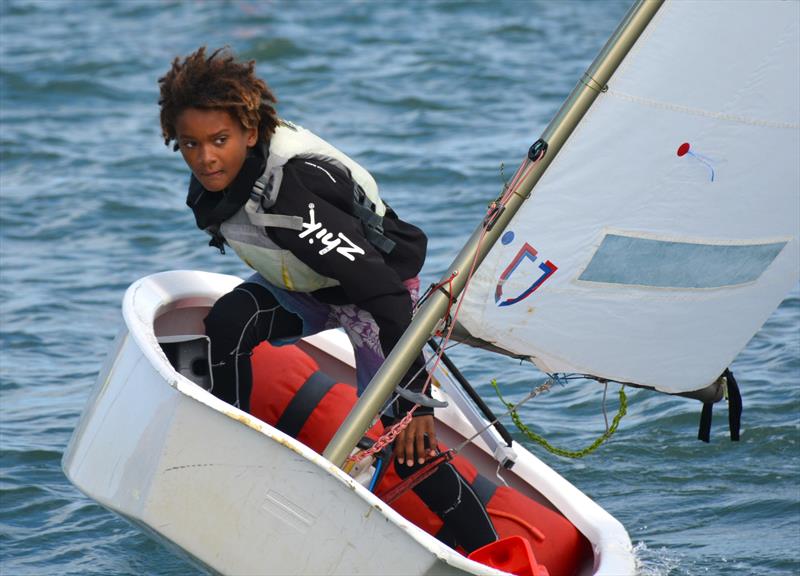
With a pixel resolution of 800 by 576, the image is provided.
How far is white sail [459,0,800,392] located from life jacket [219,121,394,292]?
399 mm

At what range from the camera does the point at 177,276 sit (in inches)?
145

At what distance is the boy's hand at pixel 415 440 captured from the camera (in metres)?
2.93

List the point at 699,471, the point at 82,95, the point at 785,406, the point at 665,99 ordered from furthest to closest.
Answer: the point at 82,95 < the point at 785,406 < the point at 699,471 < the point at 665,99

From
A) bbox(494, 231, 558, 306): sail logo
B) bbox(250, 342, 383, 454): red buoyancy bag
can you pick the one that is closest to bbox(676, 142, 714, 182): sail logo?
bbox(494, 231, 558, 306): sail logo

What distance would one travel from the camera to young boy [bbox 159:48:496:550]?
285 centimetres

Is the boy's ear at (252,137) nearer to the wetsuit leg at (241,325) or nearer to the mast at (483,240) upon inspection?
the wetsuit leg at (241,325)

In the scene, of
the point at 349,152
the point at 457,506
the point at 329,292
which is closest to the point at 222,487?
the point at 329,292

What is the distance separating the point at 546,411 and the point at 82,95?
6306 mm

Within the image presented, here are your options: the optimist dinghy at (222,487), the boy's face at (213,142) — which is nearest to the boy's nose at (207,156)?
the boy's face at (213,142)

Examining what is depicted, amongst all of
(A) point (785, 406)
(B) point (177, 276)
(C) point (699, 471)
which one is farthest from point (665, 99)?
(A) point (785, 406)

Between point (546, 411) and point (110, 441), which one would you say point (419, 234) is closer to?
point (110, 441)

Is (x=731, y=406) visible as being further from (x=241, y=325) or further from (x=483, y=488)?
(x=241, y=325)

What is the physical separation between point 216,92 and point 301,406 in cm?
108

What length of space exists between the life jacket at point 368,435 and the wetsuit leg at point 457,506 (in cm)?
7
